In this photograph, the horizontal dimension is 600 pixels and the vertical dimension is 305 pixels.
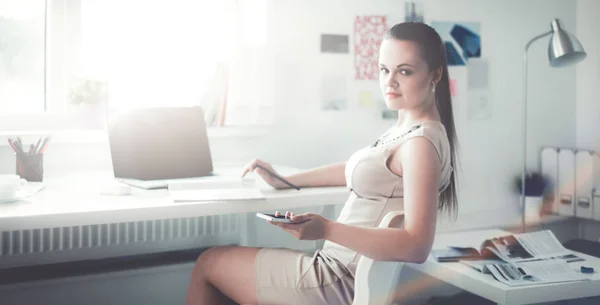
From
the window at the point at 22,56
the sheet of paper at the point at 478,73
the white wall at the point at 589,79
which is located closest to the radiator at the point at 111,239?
the window at the point at 22,56

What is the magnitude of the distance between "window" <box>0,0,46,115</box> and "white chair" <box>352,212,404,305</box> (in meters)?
1.56

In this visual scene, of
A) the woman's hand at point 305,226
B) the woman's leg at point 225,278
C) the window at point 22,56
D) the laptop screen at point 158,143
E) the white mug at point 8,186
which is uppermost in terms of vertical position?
the window at point 22,56

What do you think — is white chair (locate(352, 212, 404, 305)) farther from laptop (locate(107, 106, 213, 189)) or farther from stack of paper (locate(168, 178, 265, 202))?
laptop (locate(107, 106, 213, 189))

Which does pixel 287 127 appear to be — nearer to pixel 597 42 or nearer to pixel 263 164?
pixel 263 164

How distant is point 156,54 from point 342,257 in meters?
1.32

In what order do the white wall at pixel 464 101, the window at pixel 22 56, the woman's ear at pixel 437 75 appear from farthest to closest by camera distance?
the white wall at pixel 464 101, the window at pixel 22 56, the woman's ear at pixel 437 75

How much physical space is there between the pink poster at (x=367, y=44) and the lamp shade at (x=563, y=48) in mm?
717

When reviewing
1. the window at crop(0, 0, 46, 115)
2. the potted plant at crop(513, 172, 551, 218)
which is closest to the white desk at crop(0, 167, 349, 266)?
the window at crop(0, 0, 46, 115)

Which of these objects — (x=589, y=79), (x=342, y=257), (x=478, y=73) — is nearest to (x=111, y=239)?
(x=342, y=257)

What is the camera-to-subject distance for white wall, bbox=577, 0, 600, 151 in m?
3.21

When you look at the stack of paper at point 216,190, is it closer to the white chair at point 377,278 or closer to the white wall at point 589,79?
the white chair at point 377,278

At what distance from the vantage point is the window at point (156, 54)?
2264 millimetres

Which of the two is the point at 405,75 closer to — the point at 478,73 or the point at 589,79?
the point at 478,73

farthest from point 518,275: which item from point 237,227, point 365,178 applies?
point 237,227
